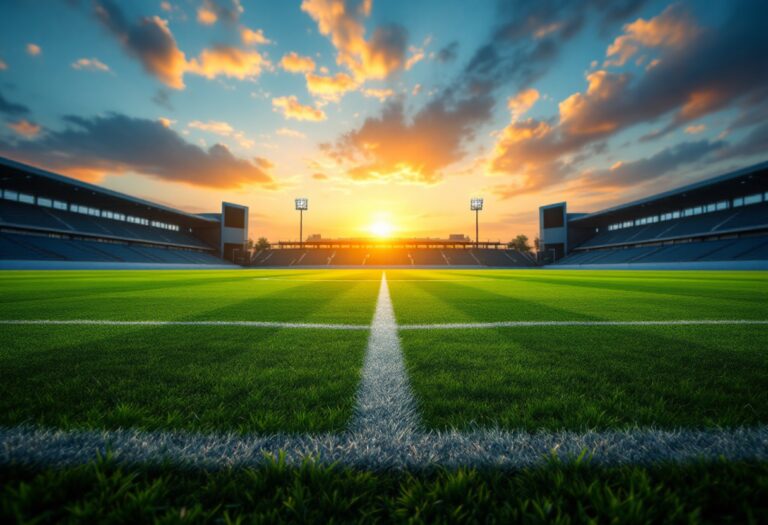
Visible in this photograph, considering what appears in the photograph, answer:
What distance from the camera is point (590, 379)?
5.15 ft

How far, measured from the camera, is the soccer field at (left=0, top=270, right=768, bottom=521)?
0.92 m

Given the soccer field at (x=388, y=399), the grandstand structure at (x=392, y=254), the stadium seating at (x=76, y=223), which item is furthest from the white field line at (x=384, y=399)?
the grandstand structure at (x=392, y=254)

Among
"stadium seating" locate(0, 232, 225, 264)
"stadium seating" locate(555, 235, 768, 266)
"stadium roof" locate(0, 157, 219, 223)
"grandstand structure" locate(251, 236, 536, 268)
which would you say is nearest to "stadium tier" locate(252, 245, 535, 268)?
"grandstand structure" locate(251, 236, 536, 268)

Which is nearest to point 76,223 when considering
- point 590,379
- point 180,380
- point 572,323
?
point 180,380

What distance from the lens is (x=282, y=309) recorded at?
13.0 feet

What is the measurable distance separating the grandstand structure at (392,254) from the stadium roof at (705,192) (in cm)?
1535

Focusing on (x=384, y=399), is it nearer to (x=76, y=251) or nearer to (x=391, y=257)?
(x=76, y=251)

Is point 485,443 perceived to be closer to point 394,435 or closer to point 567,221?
point 394,435

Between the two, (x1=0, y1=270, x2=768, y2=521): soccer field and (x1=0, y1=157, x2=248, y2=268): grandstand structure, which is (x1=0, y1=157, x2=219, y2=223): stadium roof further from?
(x1=0, y1=270, x2=768, y2=521): soccer field

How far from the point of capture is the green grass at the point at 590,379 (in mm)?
1169

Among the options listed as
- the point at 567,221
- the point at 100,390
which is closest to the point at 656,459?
the point at 100,390

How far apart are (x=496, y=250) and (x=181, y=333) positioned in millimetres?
58321

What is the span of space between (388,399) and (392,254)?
53.8 m

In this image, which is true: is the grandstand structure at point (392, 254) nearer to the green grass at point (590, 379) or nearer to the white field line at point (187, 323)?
the white field line at point (187, 323)
